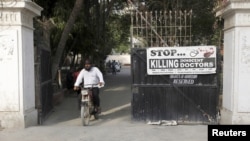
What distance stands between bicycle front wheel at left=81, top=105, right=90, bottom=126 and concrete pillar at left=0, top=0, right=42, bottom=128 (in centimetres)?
139

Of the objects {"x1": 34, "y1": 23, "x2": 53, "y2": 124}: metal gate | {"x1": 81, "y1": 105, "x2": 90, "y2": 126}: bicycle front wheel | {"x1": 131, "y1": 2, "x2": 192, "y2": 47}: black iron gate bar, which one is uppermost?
{"x1": 131, "y1": 2, "x2": 192, "y2": 47}: black iron gate bar

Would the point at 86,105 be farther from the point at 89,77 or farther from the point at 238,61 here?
the point at 238,61

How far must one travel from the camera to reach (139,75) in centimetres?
897

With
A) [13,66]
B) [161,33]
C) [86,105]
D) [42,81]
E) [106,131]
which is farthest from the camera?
[42,81]

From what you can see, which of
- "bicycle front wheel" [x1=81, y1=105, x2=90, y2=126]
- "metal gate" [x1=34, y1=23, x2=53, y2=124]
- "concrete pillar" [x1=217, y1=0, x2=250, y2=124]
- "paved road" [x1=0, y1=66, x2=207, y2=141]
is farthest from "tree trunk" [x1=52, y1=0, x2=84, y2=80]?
"concrete pillar" [x1=217, y1=0, x2=250, y2=124]

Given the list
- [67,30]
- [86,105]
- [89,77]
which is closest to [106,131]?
[86,105]

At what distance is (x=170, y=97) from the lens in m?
8.95

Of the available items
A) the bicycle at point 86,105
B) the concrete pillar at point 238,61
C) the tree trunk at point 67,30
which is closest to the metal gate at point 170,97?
the concrete pillar at point 238,61

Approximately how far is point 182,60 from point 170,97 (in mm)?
1033

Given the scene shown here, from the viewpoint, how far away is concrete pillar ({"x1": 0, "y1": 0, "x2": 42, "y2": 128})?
313 inches

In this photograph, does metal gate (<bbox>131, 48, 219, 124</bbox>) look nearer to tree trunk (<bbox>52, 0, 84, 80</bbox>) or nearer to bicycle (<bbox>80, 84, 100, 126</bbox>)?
bicycle (<bbox>80, 84, 100, 126</bbox>)

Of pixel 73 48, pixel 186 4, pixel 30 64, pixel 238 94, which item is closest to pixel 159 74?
pixel 238 94

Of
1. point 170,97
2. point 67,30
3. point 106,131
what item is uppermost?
point 67,30

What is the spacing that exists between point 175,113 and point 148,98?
816mm
